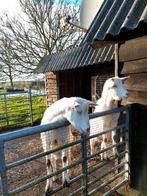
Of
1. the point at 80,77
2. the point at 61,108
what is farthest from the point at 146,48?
the point at 80,77

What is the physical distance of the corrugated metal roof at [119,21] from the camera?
211cm

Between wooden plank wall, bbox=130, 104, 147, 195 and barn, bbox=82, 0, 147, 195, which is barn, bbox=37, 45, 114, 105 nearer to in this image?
barn, bbox=82, 0, 147, 195

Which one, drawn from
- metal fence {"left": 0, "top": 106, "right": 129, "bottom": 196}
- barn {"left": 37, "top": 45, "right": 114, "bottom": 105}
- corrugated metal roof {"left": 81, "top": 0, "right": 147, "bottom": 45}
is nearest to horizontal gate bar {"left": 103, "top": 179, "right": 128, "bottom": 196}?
metal fence {"left": 0, "top": 106, "right": 129, "bottom": 196}

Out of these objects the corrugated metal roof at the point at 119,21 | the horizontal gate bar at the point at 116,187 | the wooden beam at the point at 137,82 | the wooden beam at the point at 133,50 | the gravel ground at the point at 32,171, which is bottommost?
the gravel ground at the point at 32,171

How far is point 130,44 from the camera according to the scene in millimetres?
2723

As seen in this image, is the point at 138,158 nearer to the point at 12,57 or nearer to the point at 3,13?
the point at 12,57

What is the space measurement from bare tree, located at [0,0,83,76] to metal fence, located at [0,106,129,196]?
29.6ft

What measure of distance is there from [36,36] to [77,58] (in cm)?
792

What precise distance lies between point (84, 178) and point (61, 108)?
88 cm

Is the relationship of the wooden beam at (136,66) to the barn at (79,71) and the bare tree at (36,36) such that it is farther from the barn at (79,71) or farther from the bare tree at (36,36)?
the bare tree at (36,36)

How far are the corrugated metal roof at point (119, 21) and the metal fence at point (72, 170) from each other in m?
0.91

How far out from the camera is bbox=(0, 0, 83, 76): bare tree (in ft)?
43.4

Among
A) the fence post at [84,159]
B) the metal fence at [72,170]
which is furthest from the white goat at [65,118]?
the fence post at [84,159]

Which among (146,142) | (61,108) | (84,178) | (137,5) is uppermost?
(137,5)
